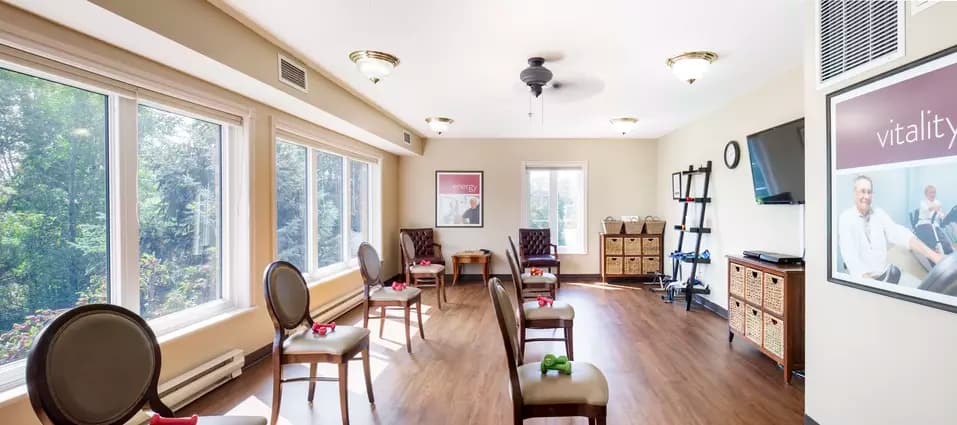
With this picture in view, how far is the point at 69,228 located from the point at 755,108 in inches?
218

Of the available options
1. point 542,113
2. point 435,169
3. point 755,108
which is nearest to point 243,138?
point 542,113

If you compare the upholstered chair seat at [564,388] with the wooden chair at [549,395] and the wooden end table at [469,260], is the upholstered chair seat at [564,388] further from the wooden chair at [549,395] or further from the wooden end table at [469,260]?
the wooden end table at [469,260]

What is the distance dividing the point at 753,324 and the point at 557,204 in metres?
4.11

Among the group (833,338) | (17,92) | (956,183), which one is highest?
(17,92)

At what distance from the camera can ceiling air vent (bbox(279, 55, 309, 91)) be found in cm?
308

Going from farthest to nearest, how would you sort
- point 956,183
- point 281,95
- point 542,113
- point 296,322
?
point 542,113
point 281,95
point 296,322
point 956,183

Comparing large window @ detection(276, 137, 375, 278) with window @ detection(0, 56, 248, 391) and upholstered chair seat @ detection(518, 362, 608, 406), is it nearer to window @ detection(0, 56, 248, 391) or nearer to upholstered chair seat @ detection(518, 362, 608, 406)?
window @ detection(0, 56, 248, 391)

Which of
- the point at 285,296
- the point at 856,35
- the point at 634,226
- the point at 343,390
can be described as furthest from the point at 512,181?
the point at 856,35

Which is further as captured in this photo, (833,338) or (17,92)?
(833,338)

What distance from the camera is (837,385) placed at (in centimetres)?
217

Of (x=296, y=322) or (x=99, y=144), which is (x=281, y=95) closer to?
(x=99, y=144)

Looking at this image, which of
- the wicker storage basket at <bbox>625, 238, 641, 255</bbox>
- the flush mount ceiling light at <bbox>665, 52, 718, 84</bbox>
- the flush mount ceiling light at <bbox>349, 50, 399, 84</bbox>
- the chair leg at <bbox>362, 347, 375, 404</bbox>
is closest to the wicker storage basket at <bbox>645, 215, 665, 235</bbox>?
the wicker storage basket at <bbox>625, 238, 641, 255</bbox>

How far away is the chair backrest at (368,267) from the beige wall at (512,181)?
3377mm

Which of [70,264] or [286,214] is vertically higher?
[286,214]
